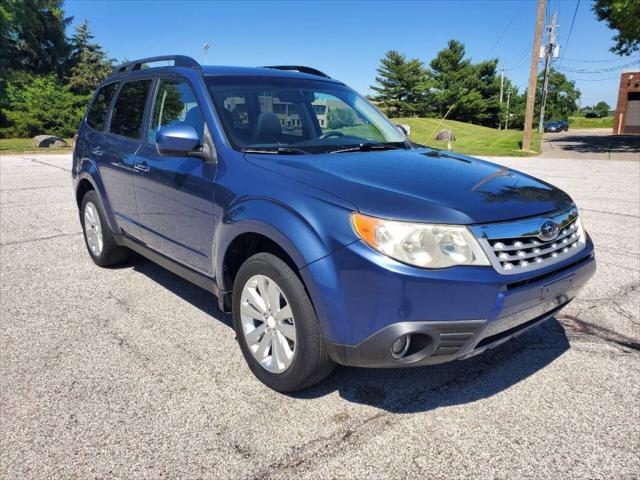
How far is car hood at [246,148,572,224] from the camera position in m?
2.32

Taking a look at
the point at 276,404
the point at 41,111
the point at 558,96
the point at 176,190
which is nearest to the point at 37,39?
the point at 41,111

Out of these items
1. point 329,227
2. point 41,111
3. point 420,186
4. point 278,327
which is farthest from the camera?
point 41,111

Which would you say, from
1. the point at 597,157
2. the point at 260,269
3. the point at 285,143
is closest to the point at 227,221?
the point at 260,269

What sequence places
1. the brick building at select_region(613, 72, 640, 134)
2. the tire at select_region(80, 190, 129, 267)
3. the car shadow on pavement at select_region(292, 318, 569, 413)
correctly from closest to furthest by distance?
the car shadow on pavement at select_region(292, 318, 569, 413) < the tire at select_region(80, 190, 129, 267) < the brick building at select_region(613, 72, 640, 134)

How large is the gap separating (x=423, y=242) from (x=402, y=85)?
60898mm

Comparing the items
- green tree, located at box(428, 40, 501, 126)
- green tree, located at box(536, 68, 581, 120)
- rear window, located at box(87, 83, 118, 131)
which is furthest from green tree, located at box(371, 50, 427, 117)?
rear window, located at box(87, 83, 118, 131)

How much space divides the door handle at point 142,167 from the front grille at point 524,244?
2522 millimetres

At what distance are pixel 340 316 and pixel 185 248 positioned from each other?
62.8 inches

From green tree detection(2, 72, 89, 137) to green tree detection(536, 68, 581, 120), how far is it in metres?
73.4

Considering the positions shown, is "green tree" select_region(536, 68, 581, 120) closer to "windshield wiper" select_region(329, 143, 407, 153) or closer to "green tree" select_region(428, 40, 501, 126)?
"green tree" select_region(428, 40, 501, 126)

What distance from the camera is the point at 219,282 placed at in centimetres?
313

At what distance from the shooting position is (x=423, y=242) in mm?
2238

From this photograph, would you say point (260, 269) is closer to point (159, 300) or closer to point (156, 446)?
point (156, 446)

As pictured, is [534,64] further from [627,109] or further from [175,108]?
[627,109]
